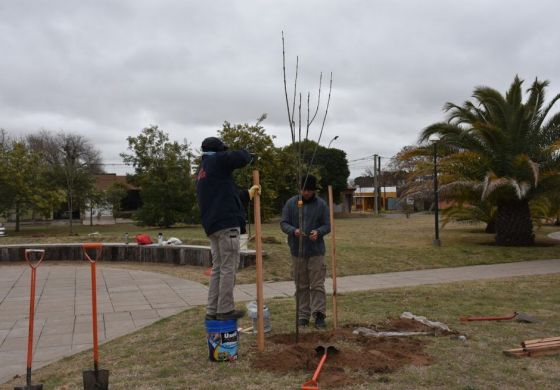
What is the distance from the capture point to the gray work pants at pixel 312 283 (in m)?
6.36

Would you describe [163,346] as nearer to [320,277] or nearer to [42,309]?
[320,277]

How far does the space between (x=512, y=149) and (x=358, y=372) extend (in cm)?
1369

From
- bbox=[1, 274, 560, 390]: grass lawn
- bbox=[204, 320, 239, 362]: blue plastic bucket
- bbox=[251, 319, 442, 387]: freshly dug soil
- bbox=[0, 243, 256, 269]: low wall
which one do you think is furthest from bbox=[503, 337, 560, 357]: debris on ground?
bbox=[0, 243, 256, 269]: low wall

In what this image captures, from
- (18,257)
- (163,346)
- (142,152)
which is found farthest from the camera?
(142,152)

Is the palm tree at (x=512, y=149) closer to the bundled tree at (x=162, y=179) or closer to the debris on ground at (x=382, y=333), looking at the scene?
the debris on ground at (x=382, y=333)

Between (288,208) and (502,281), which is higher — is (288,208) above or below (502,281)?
above

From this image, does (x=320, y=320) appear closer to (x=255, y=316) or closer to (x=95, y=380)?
(x=255, y=316)

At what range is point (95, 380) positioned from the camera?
160 inches

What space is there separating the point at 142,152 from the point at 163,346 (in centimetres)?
2861

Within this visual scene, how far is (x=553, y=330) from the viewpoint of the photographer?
616 cm

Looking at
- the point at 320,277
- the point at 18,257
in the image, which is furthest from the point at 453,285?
the point at 18,257

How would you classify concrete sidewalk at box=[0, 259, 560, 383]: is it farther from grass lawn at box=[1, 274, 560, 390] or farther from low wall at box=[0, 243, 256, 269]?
low wall at box=[0, 243, 256, 269]

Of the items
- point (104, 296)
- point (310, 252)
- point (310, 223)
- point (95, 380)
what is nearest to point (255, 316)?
point (310, 252)

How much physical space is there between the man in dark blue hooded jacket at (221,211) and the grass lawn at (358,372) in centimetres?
63
